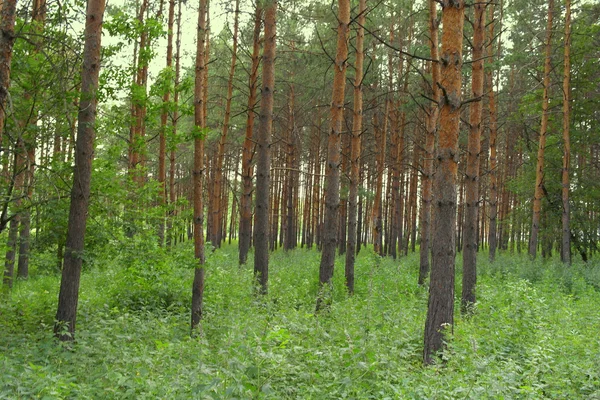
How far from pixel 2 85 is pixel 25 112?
268 centimetres

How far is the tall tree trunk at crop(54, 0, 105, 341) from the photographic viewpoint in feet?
25.0

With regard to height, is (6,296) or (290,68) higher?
(290,68)

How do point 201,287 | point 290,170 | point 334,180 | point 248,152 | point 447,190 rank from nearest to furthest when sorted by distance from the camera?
point 447,190 → point 201,287 → point 334,180 → point 248,152 → point 290,170

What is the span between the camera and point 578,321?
28.6 feet

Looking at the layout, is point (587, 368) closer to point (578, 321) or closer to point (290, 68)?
point (578, 321)

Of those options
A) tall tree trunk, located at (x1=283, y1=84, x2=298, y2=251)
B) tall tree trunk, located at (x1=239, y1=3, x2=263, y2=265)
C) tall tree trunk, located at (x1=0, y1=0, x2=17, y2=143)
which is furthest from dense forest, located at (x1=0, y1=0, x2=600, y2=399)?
tall tree trunk, located at (x1=283, y1=84, x2=298, y2=251)

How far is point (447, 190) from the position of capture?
658 centimetres

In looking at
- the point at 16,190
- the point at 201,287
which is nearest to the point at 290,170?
the point at 201,287

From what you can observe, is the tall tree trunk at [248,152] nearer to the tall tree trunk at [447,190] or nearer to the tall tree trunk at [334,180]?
the tall tree trunk at [334,180]

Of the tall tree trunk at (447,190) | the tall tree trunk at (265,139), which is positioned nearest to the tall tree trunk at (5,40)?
the tall tree trunk at (447,190)

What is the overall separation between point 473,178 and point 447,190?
14.9ft

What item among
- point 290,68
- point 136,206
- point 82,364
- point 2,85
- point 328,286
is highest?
point 290,68

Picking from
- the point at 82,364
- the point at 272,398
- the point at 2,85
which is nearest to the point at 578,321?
the point at 272,398

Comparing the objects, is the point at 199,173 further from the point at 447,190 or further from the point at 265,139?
the point at 447,190
